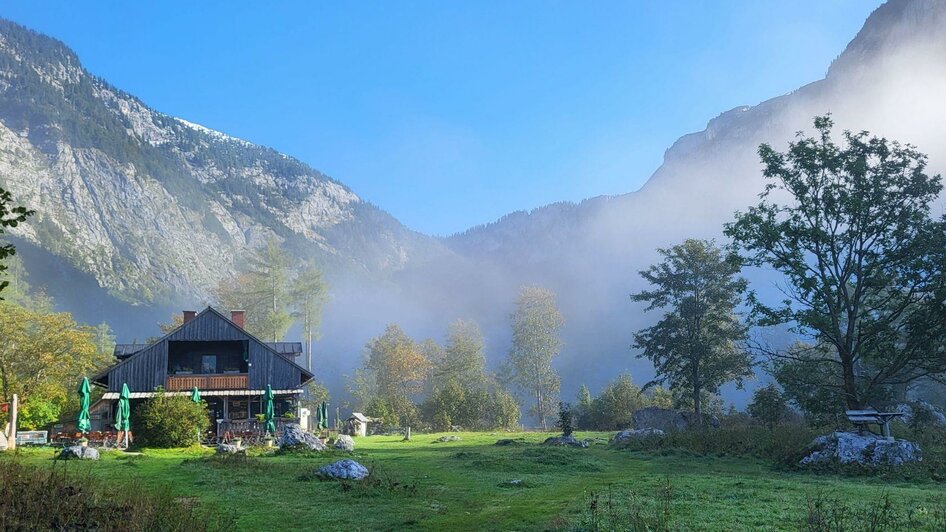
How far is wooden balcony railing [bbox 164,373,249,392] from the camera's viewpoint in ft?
126

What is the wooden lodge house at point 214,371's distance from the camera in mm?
37312

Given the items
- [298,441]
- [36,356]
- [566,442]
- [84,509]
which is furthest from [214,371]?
[84,509]

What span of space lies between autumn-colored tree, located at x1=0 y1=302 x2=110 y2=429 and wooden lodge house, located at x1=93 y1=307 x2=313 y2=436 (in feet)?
9.86

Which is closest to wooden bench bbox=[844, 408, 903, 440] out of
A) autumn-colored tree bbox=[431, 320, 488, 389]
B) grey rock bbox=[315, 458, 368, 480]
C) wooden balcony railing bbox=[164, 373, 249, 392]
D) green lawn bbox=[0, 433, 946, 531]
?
green lawn bbox=[0, 433, 946, 531]

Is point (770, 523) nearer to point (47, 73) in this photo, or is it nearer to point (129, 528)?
point (129, 528)

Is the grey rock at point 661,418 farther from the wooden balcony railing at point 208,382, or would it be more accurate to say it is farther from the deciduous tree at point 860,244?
the wooden balcony railing at point 208,382

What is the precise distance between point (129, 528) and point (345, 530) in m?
3.43

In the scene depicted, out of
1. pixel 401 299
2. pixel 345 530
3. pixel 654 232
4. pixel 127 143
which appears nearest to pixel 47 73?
pixel 127 143

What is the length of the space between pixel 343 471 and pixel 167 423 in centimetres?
1623

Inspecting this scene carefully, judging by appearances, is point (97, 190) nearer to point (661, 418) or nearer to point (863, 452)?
point (661, 418)

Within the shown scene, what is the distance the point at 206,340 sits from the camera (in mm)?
39531

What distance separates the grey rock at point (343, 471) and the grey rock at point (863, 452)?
1396 cm

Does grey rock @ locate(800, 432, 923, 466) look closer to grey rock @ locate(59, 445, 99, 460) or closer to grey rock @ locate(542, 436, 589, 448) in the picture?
grey rock @ locate(542, 436, 589, 448)

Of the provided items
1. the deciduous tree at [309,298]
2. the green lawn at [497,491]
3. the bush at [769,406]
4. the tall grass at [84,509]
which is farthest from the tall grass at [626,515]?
the deciduous tree at [309,298]
